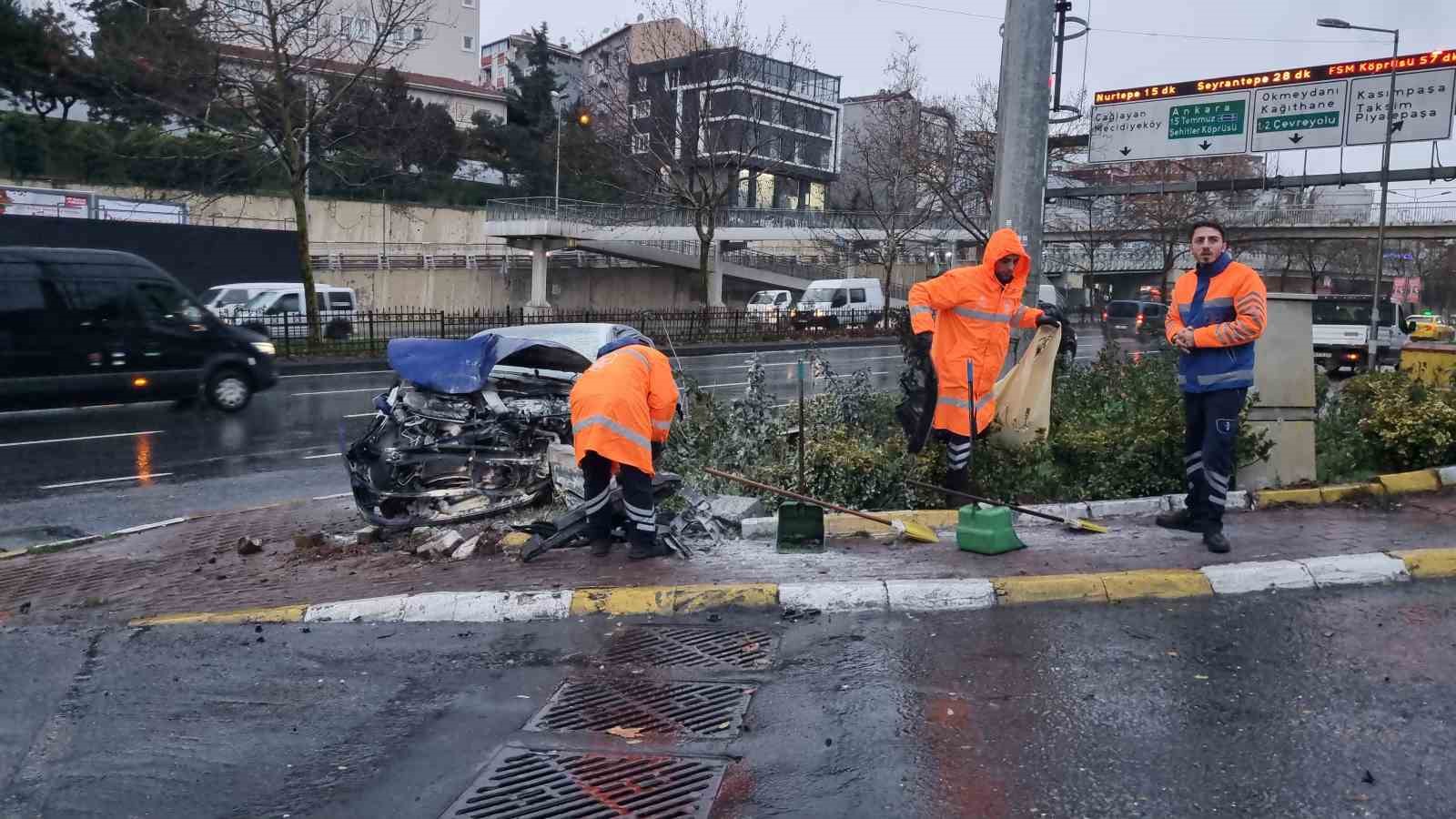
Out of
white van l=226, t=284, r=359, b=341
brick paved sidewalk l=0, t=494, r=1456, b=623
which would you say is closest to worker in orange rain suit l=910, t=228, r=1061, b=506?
brick paved sidewalk l=0, t=494, r=1456, b=623

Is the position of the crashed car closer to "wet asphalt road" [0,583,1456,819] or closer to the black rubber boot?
"wet asphalt road" [0,583,1456,819]

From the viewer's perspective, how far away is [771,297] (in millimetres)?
48594

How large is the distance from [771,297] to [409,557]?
4182 centimetres

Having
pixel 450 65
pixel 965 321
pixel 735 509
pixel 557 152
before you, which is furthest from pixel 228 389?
pixel 450 65

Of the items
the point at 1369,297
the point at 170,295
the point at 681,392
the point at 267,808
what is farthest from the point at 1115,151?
the point at 267,808

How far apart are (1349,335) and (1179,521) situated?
18.4 meters

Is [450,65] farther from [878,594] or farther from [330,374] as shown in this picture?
[878,594]

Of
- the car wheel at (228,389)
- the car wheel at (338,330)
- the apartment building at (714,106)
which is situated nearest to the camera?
the car wheel at (228,389)

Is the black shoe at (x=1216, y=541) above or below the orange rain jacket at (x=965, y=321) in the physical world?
below

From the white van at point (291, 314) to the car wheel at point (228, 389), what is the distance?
6604 millimetres

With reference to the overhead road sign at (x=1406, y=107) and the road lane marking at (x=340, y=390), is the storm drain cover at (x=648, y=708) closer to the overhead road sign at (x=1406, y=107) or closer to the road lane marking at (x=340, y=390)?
the road lane marking at (x=340, y=390)

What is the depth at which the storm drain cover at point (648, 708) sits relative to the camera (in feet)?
14.4

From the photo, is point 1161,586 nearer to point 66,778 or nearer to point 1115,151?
point 66,778

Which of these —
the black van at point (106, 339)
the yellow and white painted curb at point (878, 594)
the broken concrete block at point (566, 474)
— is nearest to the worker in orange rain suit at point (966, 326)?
the yellow and white painted curb at point (878, 594)
